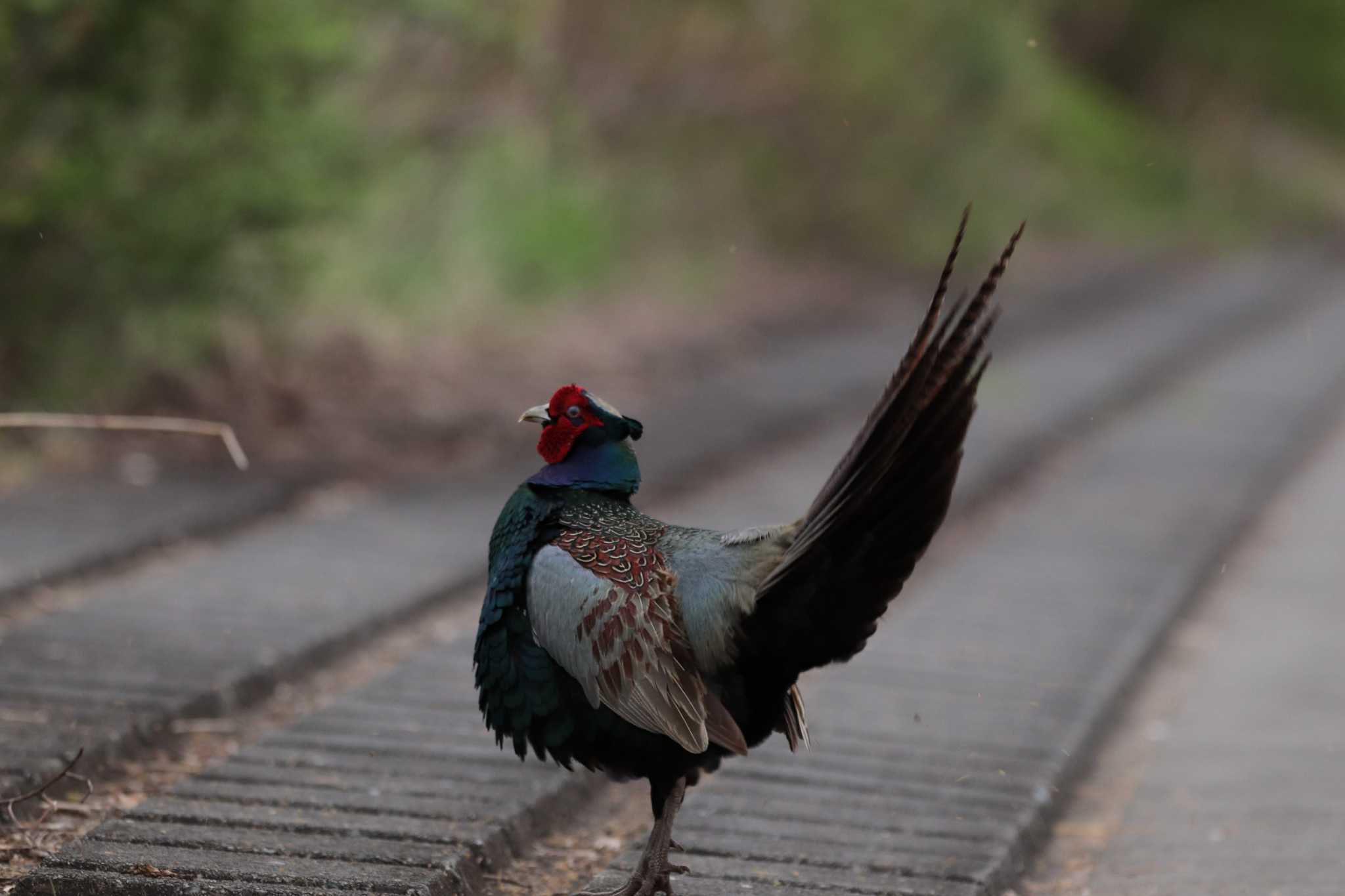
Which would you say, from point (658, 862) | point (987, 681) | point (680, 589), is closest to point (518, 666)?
point (680, 589)

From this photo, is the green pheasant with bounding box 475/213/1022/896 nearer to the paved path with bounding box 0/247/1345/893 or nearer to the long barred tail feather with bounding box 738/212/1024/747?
the long barred tail feather with bounding box 738/212/1024/747

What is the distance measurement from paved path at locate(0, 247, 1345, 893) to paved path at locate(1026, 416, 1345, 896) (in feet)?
0.47

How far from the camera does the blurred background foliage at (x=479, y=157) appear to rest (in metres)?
6.80

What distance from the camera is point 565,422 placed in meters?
3.59

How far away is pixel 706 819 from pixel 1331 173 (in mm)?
25789

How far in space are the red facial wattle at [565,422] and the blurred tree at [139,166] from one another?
3.30 meters

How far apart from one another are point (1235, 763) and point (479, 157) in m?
6.85

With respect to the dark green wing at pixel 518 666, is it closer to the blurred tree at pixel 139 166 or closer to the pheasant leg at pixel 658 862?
the pheasant leg at pixel 658 862

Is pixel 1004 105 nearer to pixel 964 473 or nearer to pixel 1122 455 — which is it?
pixel 1122 455

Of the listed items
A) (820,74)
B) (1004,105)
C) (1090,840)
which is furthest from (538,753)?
(1004,105)

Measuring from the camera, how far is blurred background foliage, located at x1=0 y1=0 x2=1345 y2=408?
6.80 metres

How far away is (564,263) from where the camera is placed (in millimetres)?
11328

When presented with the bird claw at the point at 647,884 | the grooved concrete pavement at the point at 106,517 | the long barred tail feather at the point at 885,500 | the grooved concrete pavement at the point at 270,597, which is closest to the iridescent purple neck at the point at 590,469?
the long barred tail feather at the point at 885,500

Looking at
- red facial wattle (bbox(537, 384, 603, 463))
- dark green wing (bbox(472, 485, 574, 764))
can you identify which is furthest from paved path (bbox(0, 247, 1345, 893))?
red facial wattle (bbox(537, 384, 603, 463))
